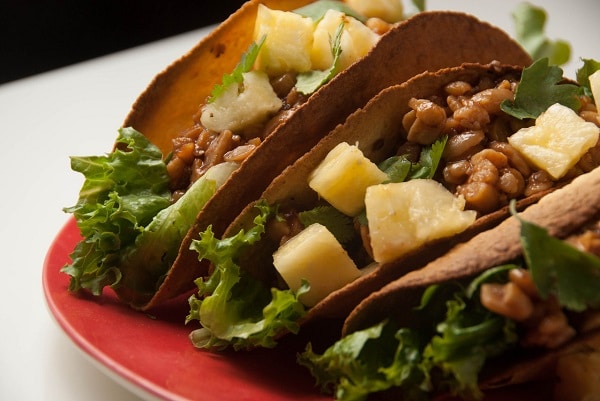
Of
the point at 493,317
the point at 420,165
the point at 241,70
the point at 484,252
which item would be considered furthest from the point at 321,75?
the point at 493,317

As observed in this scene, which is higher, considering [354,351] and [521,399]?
[354,351]

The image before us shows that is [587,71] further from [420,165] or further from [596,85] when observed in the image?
[420,165]

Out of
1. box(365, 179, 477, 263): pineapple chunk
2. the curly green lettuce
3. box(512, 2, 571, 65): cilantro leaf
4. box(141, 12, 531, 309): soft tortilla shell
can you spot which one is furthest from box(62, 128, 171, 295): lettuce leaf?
box(512, 2, 571, 65): cilantro leaf

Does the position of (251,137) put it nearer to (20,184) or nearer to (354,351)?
(354,351)

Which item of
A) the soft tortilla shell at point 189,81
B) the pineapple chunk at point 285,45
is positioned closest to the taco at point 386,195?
the pineapple chunk at point 285,45

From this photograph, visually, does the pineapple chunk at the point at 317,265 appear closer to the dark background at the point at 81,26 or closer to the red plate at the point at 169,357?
the red plate at the point at 169,357

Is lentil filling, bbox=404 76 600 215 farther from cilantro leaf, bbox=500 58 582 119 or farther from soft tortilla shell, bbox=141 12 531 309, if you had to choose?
soft tortilla shell, bbox=141 12 531 309

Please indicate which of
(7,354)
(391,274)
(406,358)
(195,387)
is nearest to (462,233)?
(391,274)
